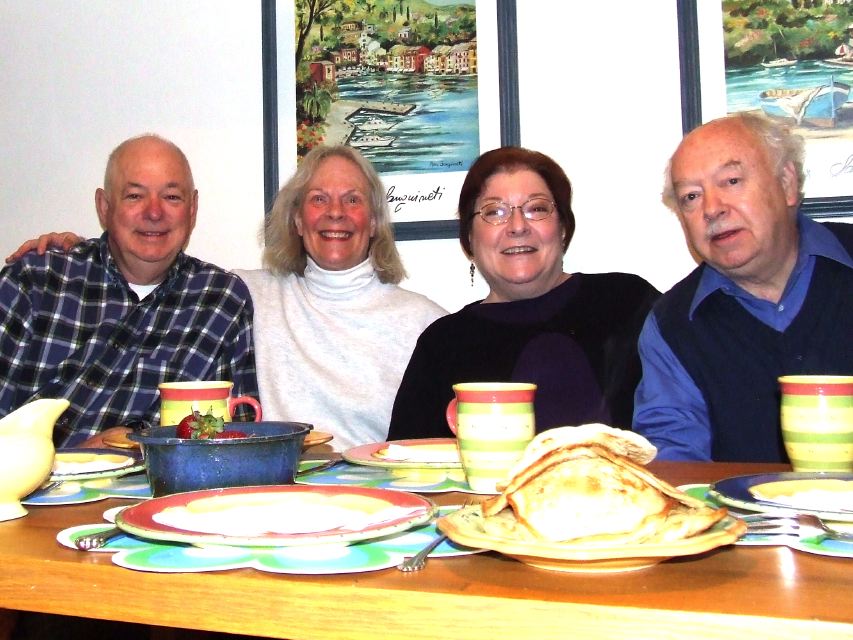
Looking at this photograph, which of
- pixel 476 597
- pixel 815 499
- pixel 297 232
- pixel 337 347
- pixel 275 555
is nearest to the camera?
pixel 476 597

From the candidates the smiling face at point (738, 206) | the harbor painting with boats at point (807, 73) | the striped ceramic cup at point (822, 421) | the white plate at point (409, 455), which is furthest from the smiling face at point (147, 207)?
the striped ceramic cup at point (822, 421)

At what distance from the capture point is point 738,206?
1.89 meters

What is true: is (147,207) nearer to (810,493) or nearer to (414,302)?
(414,302)

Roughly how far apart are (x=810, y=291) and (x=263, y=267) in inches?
65.8

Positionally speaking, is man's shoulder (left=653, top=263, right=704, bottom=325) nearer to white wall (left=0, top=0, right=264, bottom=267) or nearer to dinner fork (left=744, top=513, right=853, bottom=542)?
dinner fork (left=744, top=513, right=853, bottom=542)

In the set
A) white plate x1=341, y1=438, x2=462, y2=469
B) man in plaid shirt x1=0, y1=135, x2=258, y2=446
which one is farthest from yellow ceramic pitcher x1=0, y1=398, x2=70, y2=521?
man in plaid shirt x1=0, y1=135, x2=258, y2=446

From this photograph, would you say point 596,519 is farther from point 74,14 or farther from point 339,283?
point 74,14

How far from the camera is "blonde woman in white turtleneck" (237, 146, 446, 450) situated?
2305mm

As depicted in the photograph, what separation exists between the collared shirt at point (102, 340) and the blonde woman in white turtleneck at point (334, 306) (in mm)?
125

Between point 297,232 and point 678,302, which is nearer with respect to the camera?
point 678,302

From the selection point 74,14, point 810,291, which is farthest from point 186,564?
point 74,14

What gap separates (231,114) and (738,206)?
172 centimetres

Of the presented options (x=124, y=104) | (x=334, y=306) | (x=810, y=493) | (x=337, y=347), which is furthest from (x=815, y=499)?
(x=124, y=104)
